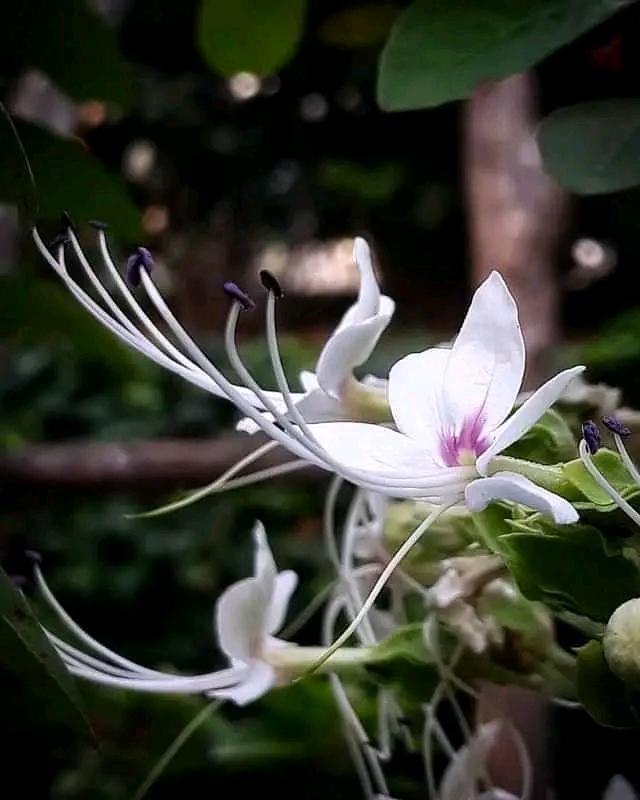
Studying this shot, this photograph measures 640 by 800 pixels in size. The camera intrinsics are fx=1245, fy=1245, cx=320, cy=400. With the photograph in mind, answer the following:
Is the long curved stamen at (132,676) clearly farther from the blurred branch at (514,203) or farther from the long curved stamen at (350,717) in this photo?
the blurred branch at (514,203)

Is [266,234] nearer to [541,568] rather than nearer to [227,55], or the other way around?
[227,55]

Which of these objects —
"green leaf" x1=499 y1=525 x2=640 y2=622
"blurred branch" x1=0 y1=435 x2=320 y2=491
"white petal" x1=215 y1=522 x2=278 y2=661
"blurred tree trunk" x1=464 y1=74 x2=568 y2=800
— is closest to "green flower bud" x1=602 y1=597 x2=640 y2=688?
"green leaf" x1=499 y1=525 x2=640 y2=622

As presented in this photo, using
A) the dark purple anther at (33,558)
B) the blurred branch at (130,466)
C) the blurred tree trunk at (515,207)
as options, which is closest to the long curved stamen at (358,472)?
the dark purple anther at (33,558)

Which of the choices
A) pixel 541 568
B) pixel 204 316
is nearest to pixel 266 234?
pixel 204 316

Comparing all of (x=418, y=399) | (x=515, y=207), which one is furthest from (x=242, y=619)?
(x=515, y=207)

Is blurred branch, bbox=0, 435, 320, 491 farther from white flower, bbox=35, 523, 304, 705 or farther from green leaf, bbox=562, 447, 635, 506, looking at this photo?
green leaf, bbox=562, 447, 635, 506

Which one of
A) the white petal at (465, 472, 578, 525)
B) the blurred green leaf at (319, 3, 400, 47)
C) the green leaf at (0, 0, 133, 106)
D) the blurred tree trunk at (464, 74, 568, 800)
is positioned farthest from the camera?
the blurred tree trunk at (464, 74, 568, 800)
